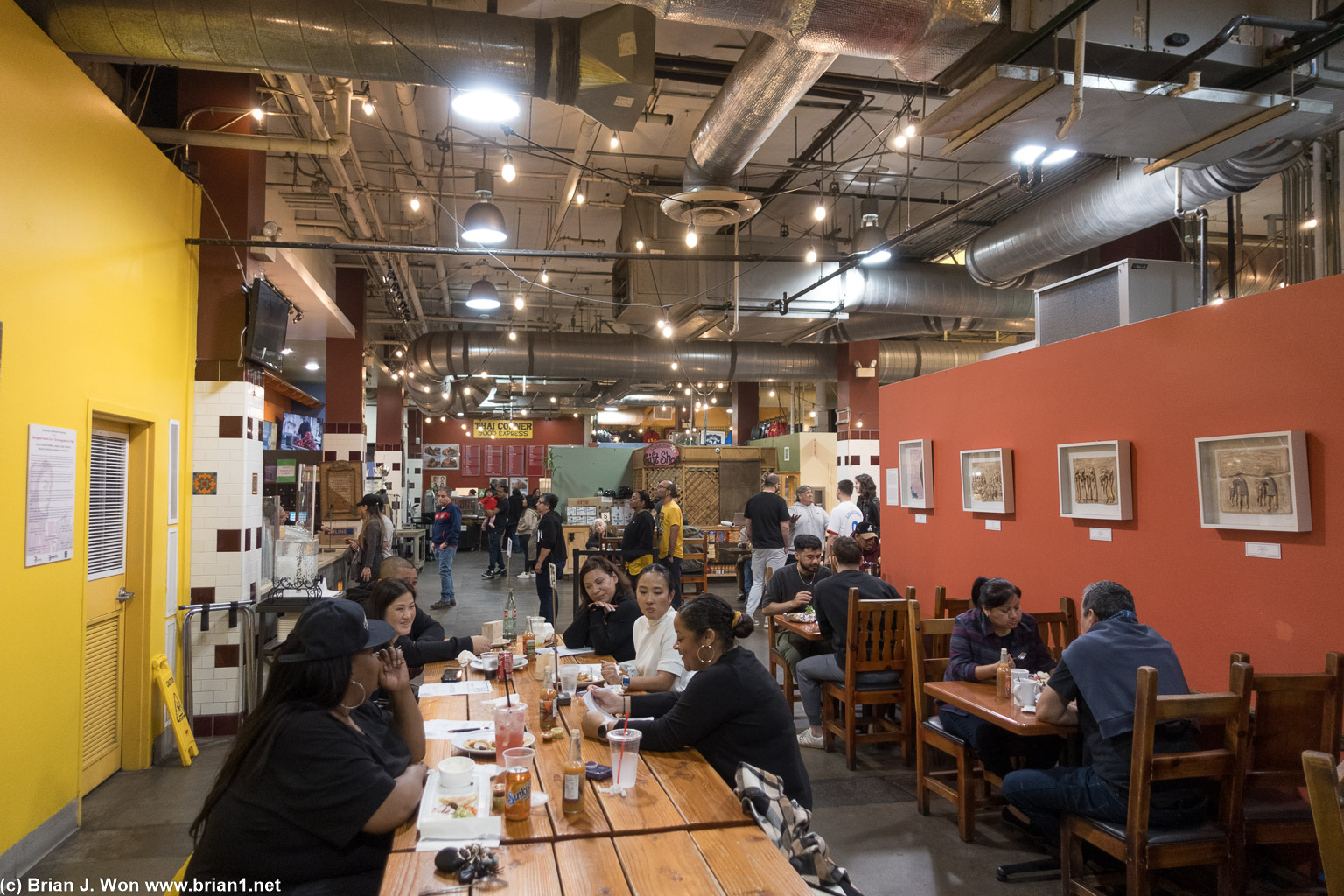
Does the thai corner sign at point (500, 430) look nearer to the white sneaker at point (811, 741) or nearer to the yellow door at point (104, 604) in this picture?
the yellow door at point (104, 604)

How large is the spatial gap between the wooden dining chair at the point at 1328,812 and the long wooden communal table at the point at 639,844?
45.4 inches

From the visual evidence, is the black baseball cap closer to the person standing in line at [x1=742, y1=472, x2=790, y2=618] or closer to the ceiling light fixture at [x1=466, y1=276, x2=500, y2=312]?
the ceiling light fixture at [x1=466, y1=276, x2=500, y2=312]

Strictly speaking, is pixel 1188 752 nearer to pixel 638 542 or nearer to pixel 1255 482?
pixel 1255 482

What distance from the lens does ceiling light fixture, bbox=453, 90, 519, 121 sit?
4.64 meters

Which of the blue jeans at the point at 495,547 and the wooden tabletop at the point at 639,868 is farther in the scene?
the blue jeans at the point at 495,547

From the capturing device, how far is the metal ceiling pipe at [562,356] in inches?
457

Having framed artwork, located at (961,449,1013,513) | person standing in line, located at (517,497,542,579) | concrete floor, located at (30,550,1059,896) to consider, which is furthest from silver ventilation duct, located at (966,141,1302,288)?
person standing in line, located at (517,497,542,579)

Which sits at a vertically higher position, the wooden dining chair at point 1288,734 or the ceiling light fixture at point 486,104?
the ceiling light fixture at point 486,104

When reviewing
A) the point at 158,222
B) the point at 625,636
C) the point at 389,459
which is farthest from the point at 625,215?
the point at 389,459

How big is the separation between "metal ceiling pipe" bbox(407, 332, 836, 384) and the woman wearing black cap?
9.56m

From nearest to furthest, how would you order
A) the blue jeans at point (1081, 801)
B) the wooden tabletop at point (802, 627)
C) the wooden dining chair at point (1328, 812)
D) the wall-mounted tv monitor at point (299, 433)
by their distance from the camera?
the wooden dining chair at point (1328, 812) → the blue jeans at point (1081, 801) → the wooden tabletop at point (802, 627) → the wall-mounted tv monitor at point (299, 433)

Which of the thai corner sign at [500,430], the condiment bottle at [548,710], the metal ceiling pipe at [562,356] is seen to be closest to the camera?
the condiment bottle at [548,710]

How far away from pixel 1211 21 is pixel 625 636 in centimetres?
418

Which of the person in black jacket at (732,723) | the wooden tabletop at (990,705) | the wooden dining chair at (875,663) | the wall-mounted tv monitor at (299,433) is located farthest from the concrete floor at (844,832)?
the wall-mounted tv monitor at (299,433)
